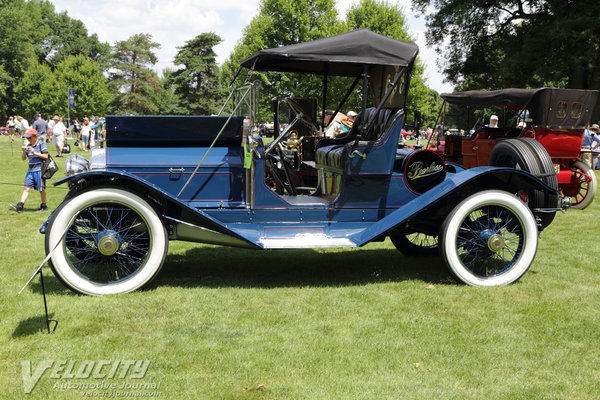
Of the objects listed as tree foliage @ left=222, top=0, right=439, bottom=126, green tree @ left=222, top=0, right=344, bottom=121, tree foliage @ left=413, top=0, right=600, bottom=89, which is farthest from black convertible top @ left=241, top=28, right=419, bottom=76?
green tree @ left=222, top=0, right=344, bottom=121

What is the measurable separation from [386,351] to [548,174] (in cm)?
348

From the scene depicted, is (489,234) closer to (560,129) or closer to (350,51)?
(350,51)

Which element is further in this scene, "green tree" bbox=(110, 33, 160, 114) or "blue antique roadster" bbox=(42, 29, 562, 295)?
"green tree" bbox=(110, 33, 160, 114)

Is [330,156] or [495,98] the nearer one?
[330,156]

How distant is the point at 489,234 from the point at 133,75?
226 ft

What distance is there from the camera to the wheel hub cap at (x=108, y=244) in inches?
182

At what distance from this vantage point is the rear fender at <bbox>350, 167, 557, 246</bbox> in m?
4.93

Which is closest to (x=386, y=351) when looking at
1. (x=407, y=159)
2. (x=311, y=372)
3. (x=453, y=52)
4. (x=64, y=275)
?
(x=311, y=372)

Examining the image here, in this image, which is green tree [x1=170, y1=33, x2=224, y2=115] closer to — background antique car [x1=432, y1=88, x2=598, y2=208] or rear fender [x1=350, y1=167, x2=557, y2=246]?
background antique car [x1=432, y1=88, x2=598, y2=208]

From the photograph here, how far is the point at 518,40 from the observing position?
23625 millimetres

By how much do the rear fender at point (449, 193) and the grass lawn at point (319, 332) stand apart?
0.61 m

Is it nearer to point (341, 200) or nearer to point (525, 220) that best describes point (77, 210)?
point (341, 200)

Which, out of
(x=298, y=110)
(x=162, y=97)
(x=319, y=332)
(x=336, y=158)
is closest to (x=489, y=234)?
(x=336, y=158)

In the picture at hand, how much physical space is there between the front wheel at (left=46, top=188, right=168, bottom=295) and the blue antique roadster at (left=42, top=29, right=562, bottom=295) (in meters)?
0.01
